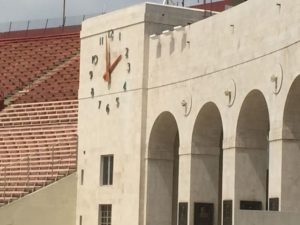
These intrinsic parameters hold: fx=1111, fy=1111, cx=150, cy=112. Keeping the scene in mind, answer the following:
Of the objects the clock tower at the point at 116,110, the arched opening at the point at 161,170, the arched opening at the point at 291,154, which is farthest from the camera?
the clock tower at the point at 116,110

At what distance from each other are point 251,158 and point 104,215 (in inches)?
333

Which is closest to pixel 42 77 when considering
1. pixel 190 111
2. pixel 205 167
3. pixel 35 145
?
pixel 35 145

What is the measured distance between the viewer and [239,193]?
30906 millimetres

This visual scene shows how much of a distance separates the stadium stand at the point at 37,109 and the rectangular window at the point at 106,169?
1973mm

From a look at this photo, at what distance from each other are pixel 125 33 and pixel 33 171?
708cm

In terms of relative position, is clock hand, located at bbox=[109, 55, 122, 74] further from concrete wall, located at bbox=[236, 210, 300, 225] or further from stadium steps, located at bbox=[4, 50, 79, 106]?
concrete wall, located at bbox=[236, 210, 300, 225]

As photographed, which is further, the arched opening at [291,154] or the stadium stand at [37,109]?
the stadium stand at [37,109]

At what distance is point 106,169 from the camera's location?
3834 cm

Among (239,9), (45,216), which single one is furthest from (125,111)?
(239,9)

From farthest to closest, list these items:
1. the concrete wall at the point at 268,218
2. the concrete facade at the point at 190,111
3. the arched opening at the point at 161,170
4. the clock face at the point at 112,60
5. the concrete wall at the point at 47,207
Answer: the concrete wall at the point at 47,207 < the clock face at the point at 112,60 < the arched opening at the point at 161,170 < the concrete facade at the point at 190,111 < the concrete wall at the point at 268,218

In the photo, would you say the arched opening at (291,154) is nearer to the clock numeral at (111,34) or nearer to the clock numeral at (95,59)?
the clock numeral at (111,34)

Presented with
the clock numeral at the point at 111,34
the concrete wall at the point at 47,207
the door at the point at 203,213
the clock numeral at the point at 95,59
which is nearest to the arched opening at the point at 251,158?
the door at the point at 203,213

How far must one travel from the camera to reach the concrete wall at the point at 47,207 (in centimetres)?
3881

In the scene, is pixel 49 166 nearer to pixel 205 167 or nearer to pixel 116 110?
pixel 116 110
